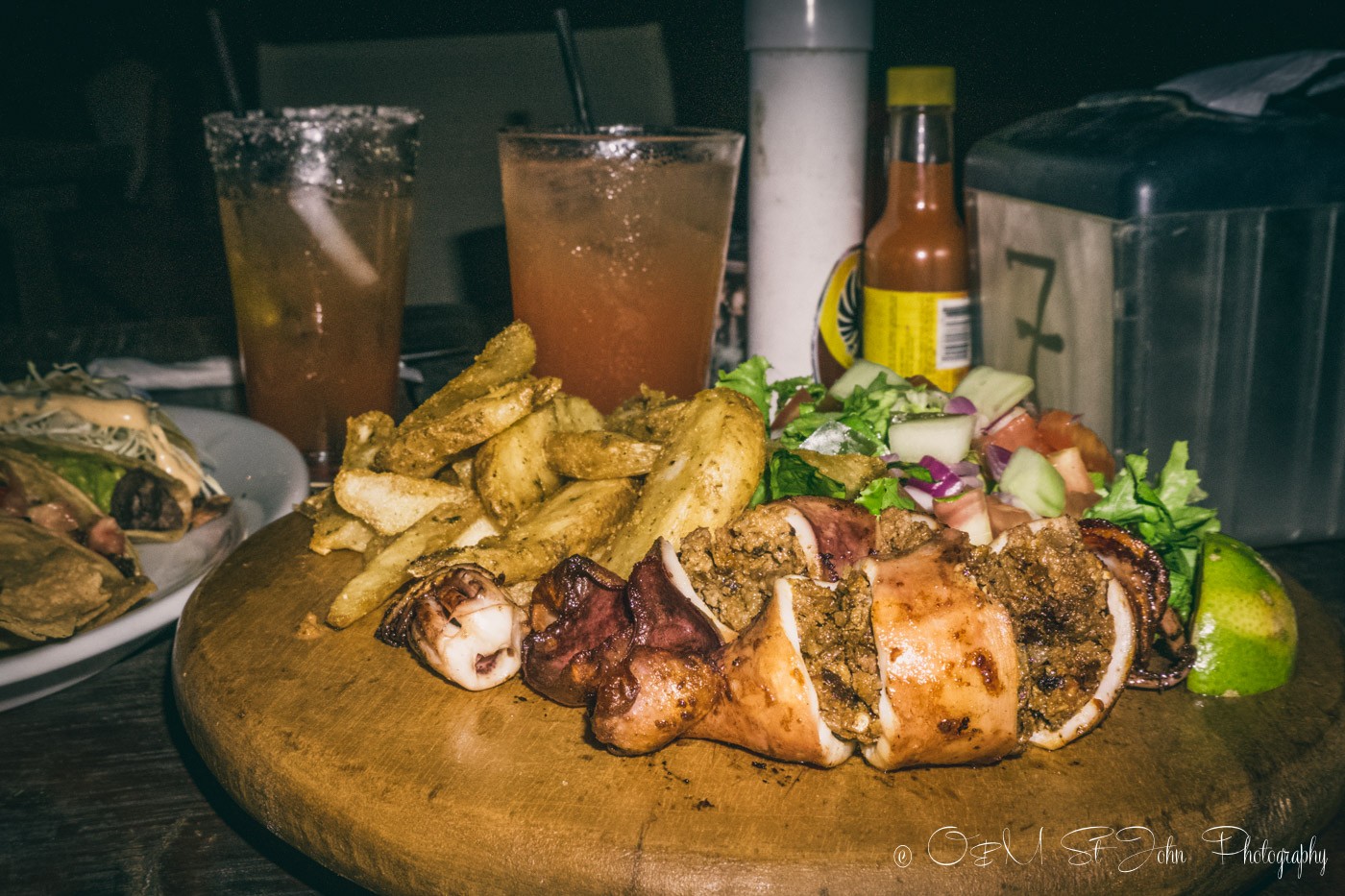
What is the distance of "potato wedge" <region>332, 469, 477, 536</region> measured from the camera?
1576mm

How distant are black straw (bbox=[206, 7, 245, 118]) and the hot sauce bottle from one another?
5.22 feet

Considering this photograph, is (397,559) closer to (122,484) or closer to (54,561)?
(54,561)

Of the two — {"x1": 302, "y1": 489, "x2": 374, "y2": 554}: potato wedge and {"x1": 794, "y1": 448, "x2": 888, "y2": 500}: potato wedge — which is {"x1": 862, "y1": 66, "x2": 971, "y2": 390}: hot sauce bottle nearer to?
{"x1": 794, "y1": 448, "x2": 888, "y2": 500}: potato wedge

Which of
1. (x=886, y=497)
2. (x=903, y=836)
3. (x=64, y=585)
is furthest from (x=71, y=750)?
(x=886, y=497)

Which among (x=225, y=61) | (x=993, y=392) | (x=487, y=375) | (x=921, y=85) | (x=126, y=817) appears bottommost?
(x=126, y=817)

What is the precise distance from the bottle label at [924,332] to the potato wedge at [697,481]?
1.05 metres

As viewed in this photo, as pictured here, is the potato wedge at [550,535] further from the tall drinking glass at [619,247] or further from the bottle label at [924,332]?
the bottle label at [924,332]

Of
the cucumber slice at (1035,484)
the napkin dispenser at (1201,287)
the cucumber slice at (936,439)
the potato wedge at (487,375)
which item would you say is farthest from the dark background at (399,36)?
the potato wedge at (487,375)

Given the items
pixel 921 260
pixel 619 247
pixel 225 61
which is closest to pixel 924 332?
pixel 921 260

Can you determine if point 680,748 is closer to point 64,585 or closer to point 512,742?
point 512,742

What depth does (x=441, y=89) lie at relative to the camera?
6227 mm

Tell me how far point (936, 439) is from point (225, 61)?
6.32ft

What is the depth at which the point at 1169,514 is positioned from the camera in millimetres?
1621

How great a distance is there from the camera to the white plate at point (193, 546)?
143cm
